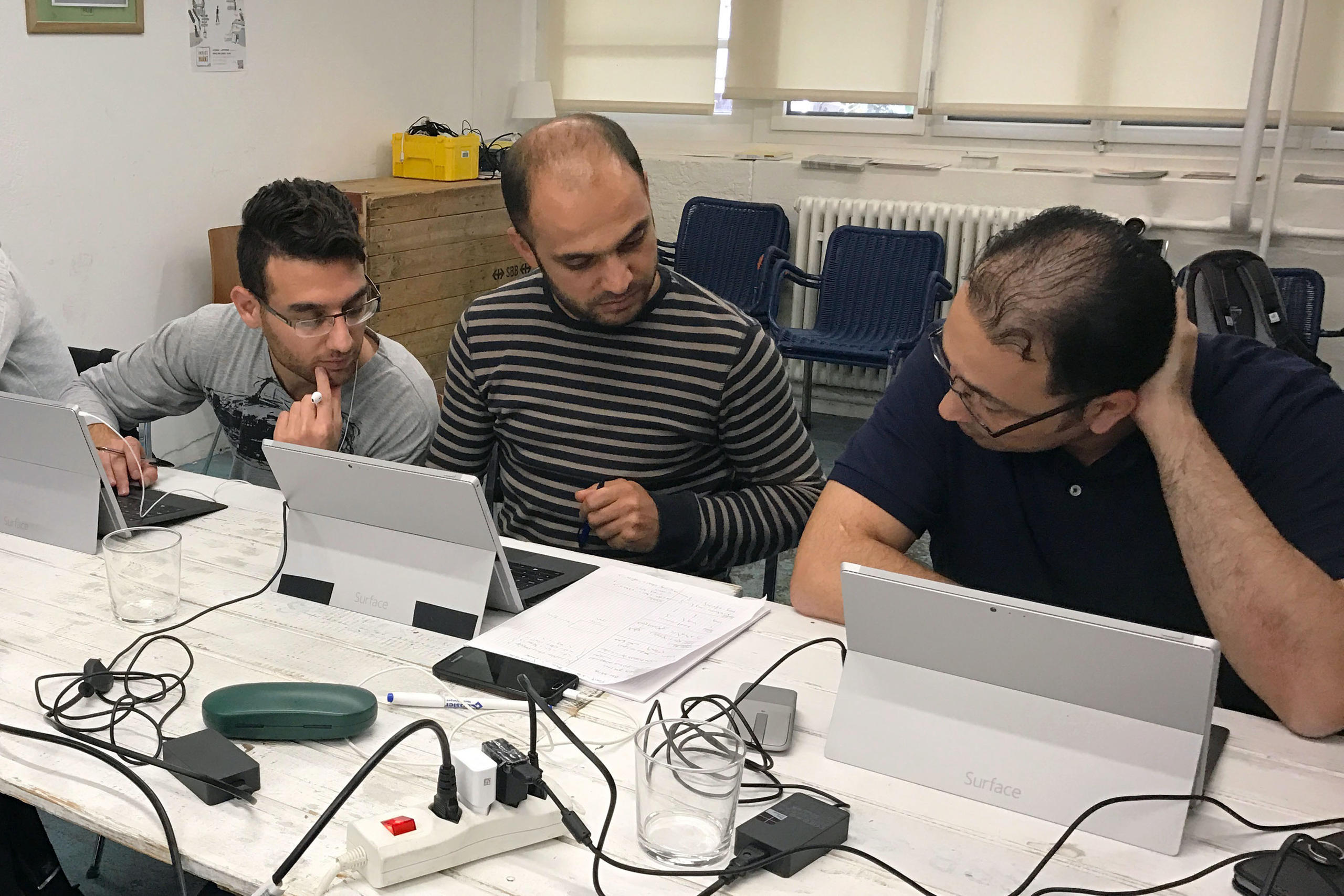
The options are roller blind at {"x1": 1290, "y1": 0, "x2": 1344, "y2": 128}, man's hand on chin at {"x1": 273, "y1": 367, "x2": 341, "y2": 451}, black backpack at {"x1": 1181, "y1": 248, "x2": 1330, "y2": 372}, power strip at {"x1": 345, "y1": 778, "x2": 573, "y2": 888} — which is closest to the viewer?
power strip at {"x1": 345, "y1": 778, "x2": 573, "y2": 888}

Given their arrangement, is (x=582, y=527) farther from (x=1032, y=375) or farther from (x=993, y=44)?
(x=993, y=44)

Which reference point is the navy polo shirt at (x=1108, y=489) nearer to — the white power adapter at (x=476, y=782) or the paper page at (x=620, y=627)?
the paper page at (x=620, y=627)

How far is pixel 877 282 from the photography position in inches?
186

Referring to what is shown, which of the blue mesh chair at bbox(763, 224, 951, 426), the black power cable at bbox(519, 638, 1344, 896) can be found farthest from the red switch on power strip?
the blue mesh chair at bbox(763, 224, 951, 426)

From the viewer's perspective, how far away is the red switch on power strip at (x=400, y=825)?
97 cm

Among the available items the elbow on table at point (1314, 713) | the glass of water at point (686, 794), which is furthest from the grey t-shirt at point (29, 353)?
the elbow on table at point (1314, 713)

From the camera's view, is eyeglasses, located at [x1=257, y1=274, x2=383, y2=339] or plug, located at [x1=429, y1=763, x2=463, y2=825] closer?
plug, located at [x1=429, y1=763, x2=463, y2=825]

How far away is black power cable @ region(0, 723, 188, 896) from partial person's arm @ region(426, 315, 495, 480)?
95 centimetres

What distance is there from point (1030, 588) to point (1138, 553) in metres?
0.15

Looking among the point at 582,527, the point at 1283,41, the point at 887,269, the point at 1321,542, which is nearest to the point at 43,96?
the point at 582,527

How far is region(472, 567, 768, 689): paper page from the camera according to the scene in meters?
1.35

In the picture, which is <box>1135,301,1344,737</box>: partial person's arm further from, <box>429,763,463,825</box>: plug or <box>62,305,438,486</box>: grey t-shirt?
<box>62,305,438,486</box>: grey t-shirt

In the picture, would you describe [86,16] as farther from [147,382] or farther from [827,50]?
[827,50]

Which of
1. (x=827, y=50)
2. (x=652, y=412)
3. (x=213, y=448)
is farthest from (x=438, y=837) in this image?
(x=827, y=50)
